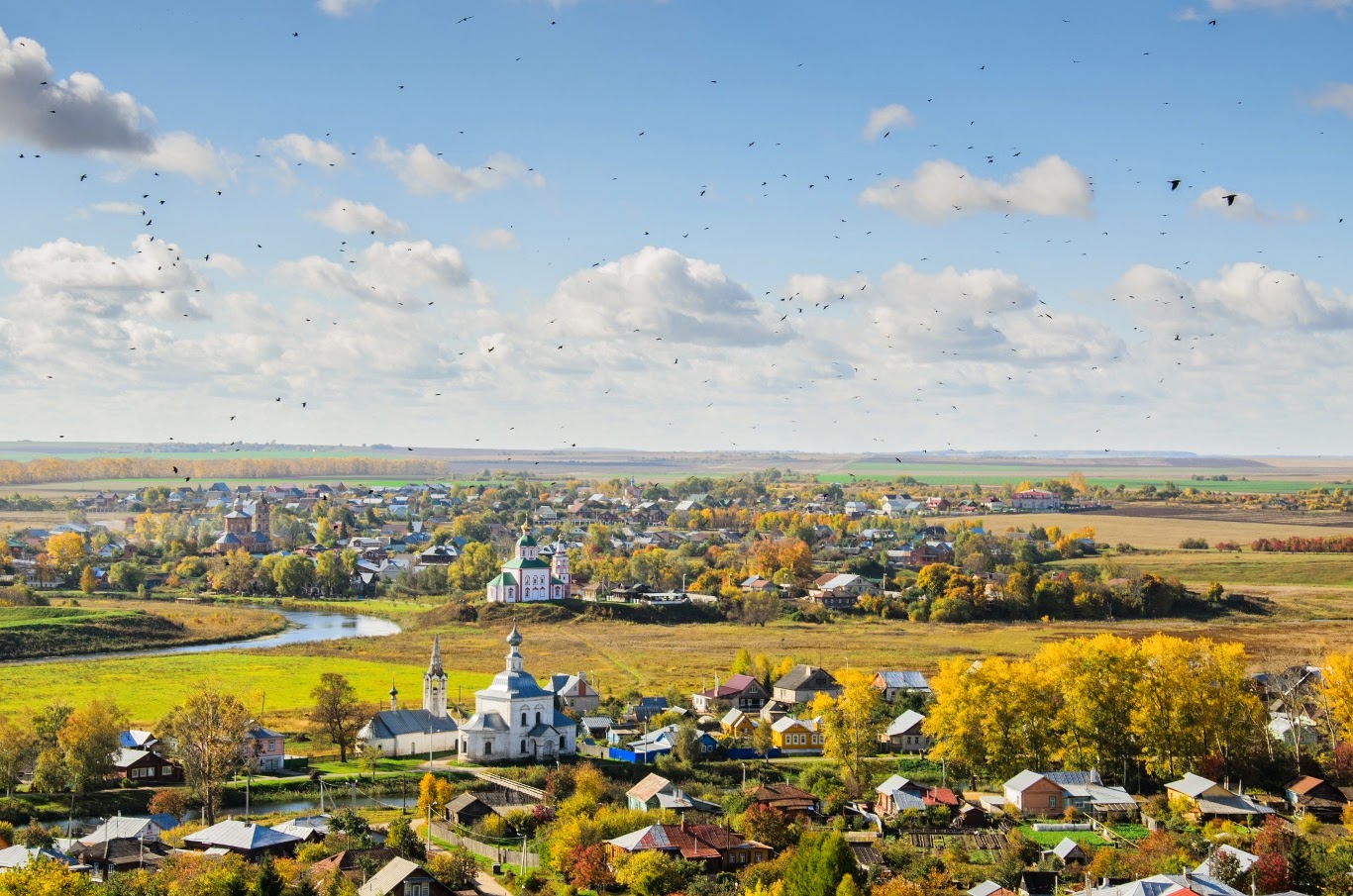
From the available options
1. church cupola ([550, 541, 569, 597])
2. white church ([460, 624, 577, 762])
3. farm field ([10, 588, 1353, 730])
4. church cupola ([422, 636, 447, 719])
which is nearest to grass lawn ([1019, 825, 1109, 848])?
white church ([460, 624, 577, 762])

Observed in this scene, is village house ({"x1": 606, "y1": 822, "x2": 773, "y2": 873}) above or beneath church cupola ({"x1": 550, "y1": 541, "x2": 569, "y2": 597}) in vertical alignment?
beneath

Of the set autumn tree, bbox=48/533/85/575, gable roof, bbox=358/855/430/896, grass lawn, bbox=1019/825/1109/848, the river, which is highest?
autumn tree, bbox=48/533/85/575

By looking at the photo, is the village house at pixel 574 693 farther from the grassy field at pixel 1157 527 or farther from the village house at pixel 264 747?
the grassy field at pixel 1157 527

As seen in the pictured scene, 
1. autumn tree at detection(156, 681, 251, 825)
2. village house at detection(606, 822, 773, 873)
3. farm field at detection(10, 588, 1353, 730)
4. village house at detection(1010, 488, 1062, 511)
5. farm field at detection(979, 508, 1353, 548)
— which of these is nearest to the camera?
village house at detection(606, 822, 773, 873)

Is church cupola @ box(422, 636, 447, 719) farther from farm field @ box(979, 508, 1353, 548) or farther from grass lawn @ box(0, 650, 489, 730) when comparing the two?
farm field @ box(979, 508, 1353, 548)

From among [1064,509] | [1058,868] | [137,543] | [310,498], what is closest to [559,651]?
[1058,868]

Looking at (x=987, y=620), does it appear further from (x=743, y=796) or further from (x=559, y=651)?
(x=743, y=796)
